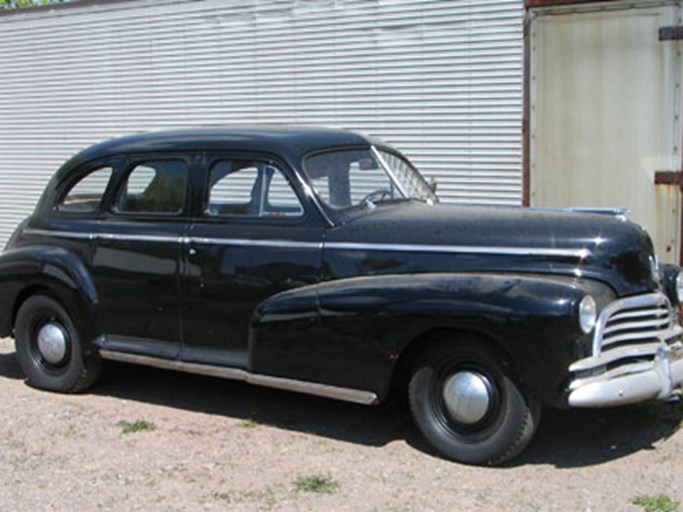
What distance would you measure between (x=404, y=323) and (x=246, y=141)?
5.69 ft

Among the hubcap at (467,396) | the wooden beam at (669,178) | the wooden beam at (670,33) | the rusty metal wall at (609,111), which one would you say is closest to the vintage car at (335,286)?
the hubcap at (467,396)

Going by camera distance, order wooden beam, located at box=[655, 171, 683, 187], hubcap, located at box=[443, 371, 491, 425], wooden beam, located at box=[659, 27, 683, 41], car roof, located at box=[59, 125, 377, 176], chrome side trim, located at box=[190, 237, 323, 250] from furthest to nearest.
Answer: wooden beam, located at box=[655, 171, 683, 187]
wooden beam, located at box=[659, 27, 683, 41]
car roof, located at box=[59, 125, 377, 176]
chrome side trim, located at box=[190, 237, 323, 250]
hubcap, located at box=[443, 371, 491, 425]

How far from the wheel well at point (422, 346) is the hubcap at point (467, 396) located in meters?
0.20

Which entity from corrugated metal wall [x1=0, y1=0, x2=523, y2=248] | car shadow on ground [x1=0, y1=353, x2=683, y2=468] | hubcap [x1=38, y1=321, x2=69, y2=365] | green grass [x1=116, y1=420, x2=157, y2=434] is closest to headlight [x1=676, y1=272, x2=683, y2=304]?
car shadow on ground [x1=0, y1=353, x2=683, y2=468]

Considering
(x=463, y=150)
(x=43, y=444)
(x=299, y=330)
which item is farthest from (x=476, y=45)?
(x=43, y=444)

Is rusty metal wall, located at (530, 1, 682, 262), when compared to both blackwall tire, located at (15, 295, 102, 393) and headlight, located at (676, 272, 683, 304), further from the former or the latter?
blackwall tire, located at (15, 295, 102, 393)

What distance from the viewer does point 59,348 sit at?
6.57m

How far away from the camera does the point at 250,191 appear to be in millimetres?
5855

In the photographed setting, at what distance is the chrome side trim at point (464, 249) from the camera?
4898mm

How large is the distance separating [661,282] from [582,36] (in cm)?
329

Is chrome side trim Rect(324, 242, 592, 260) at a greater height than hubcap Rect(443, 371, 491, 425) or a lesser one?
greater

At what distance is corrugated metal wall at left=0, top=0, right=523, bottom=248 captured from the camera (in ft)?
28.8

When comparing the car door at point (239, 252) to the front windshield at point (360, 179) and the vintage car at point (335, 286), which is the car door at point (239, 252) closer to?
the vintage car at point (335, 286)

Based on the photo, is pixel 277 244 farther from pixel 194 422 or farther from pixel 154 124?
pixel 154 124
